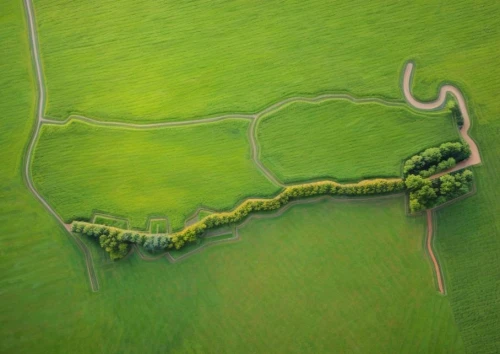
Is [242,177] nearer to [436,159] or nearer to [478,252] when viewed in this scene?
[436,159]

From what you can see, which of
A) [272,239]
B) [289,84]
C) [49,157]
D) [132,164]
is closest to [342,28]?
[289,84]

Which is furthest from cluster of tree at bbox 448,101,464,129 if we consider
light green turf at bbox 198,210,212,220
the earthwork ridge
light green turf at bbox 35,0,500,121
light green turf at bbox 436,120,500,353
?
light green turf at bbox 198,210,212,220

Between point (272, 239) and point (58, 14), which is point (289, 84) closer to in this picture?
point (272, 239)

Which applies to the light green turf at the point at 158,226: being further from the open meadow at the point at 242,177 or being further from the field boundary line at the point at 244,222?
the field boundary line at the point at 244,222

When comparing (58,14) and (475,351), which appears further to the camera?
(58,14)

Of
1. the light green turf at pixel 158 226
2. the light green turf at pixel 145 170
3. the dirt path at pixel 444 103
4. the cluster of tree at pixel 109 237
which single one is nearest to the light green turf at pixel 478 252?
the dirt path at pixel 444 103

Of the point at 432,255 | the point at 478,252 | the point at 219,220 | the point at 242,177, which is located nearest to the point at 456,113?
the point at 478,252

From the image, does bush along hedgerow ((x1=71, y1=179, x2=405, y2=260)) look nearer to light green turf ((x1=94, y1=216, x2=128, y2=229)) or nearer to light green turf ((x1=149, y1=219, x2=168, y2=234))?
light green turf ((x1=94, y1=216, x2=128, y2=229))
